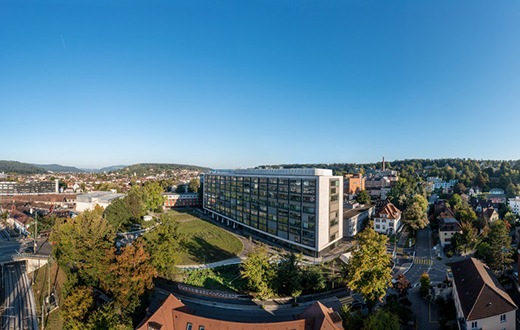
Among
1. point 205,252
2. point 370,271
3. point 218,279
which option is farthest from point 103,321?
point 205,252

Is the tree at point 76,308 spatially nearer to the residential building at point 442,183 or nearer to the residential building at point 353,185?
the residential building at point 353,185

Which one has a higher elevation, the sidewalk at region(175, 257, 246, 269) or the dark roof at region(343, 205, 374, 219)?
the dark roof at region(343, 205, 374, 219)

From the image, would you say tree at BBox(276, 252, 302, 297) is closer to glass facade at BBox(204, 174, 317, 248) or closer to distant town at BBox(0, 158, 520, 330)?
distant town at BBox(0, 158, 520, 330)

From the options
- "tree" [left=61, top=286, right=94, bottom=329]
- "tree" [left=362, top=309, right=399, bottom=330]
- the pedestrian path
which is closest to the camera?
"tree" [left=362, top=309, right=399, bottom=330]

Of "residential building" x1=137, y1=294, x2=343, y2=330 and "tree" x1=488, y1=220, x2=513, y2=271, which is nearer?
"residential building" x1=137, y1=294, x2=343, y2=330

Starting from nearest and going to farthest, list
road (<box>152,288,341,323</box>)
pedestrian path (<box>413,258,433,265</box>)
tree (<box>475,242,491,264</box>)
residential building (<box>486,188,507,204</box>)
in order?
road (<box>152,288,341,323</box>), tree (<box>475,242,491,264</box>), pedestrian path (<box>413,258,433,265</box>), residential building (<box>486,188,507,204</box>)

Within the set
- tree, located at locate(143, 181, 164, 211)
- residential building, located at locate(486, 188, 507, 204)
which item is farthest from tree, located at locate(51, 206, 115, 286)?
residential building, located at locate(486, 188, 507, 204)

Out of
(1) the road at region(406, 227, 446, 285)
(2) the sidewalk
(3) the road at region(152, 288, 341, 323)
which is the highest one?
(1) the road at region(406, 227, 446, 285)
